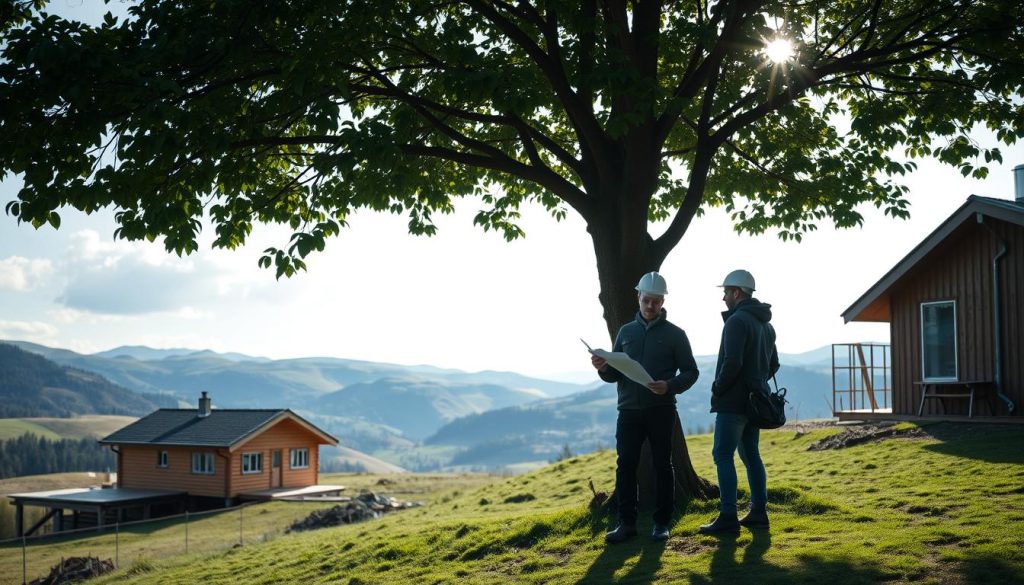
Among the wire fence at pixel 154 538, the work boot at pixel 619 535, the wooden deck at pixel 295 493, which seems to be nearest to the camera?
the work boot at pixel 619 535

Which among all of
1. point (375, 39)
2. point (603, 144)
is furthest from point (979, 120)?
point (375, 39)

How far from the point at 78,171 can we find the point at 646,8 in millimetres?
7031

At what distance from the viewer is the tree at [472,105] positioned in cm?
931

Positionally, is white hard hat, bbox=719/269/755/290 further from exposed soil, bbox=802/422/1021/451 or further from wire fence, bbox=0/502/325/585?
wire fence, bbox=0/502/325/585

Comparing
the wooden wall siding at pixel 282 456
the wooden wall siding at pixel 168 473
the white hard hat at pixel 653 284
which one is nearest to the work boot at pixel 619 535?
the white hard hat at pixel 653 284

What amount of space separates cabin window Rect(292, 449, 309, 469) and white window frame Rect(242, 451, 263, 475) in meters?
A: 2.83

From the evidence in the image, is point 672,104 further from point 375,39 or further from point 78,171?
point 78,171

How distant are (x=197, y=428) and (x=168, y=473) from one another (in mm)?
2777

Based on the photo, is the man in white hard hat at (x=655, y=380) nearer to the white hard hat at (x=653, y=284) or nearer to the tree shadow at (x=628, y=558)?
the white hard hat at (x=653, y=284)

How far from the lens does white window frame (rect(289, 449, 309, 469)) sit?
4991cm

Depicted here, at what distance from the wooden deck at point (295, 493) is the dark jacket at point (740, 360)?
129 ft

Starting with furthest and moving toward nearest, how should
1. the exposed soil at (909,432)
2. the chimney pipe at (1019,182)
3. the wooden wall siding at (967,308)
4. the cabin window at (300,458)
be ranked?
the cabin window at (300,458)
the chimney pipe at (1019,182)
the wooden wall siding at (967,308)
the exposed soil at (909,432)

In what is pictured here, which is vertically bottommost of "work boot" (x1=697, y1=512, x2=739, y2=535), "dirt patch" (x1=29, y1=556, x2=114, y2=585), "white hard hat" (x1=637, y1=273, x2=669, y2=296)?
"dirt patch" (x1=29, y1=556, x2=114, y2=585)

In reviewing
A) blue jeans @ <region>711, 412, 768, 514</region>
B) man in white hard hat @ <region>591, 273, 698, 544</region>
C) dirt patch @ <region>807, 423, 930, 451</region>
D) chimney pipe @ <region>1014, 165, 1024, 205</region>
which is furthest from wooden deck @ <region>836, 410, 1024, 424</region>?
man in white hard hat @ <region>591, 273, 698, 544</region>
